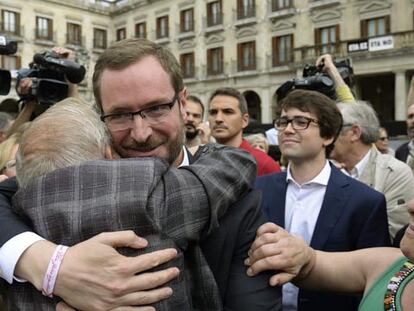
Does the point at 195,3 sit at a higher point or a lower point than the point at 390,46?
higher

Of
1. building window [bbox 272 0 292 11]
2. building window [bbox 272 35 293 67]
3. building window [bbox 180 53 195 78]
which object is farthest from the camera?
building window [bbox 180 53 195 78]

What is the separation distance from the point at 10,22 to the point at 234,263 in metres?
30.9

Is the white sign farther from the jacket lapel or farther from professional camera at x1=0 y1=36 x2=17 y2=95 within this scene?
the jacket lapel

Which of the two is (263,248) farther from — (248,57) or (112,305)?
(248,57)

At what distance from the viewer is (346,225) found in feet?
7.95

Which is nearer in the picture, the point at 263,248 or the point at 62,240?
the point at 62,240

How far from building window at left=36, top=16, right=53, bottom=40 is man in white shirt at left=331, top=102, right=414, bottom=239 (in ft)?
96.2

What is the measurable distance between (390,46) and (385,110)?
15.8ft

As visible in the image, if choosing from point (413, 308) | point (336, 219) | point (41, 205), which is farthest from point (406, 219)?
point (41, 205)

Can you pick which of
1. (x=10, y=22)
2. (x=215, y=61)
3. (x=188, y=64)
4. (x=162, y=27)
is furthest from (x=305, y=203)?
(x=10, y=22)

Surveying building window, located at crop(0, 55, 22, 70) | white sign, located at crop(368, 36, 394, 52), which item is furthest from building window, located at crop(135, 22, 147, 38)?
white sign, located at crop(368, 36, 394, 52)

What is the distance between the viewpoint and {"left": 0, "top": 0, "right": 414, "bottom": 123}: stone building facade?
20.4 m

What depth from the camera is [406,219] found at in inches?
123

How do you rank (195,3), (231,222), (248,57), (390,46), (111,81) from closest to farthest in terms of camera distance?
(231,222) < (111,81) < (390,46) < (248,57) < (195,3)
